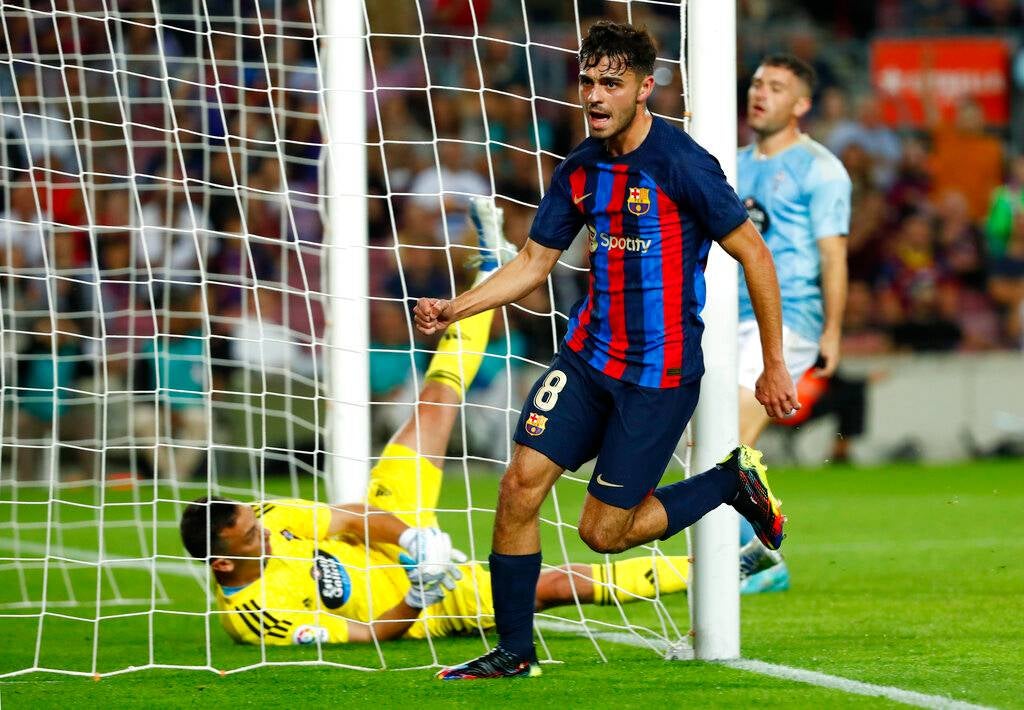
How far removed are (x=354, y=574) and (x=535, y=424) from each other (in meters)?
1.51

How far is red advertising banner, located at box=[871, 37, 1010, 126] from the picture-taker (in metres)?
16.5

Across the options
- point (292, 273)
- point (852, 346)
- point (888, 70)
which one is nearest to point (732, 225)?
point (292, 273)

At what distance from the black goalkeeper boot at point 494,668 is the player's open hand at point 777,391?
3.81ft

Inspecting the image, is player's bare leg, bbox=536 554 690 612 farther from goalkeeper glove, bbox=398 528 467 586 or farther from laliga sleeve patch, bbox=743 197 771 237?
laliga sleeve patch, bbox=743 197 771 237

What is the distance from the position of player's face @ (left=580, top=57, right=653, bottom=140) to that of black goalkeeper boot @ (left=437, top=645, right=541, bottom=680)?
1.71 meters

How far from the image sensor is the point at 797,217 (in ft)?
23.7

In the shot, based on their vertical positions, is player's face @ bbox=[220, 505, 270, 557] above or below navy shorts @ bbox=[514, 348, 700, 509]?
below

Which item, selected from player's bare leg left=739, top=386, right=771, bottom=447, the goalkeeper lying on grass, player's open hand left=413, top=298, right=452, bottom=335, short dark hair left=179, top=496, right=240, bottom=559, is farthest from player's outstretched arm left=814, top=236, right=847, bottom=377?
short dark hair left=179, top=496, right=240, bottom=559

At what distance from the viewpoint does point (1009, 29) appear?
55.6ft

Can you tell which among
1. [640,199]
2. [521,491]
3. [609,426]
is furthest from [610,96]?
[521,491]

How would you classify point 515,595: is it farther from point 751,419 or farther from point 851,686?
point 751,419

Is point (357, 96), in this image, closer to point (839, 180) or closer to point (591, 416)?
point (839, 180)

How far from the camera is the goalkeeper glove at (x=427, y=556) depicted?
584cm

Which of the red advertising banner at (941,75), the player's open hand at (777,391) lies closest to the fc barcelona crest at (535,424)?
the player's open hand at (777,391)
